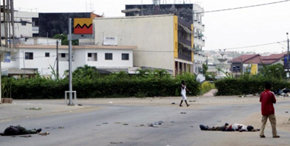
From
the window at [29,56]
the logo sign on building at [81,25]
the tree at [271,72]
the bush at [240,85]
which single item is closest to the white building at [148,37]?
the window at [29,56]

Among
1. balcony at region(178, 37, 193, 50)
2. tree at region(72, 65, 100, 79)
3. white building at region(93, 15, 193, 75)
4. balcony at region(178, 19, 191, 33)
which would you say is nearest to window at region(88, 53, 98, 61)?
white building at region(93, 15, 193, 75)

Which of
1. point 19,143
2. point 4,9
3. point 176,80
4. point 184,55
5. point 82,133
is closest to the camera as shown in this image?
point 19,143

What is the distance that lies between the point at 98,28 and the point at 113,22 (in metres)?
2.69

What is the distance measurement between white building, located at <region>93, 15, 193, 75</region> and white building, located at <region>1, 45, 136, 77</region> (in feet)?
9.71

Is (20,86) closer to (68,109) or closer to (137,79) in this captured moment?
(137,79)

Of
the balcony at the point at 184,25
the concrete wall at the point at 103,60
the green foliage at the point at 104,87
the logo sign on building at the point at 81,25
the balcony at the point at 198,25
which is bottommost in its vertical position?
the green foliage at the point at 104,87

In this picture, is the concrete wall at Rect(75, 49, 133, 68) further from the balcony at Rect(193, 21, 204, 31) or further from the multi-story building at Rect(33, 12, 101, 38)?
the balcony at Rect(193, 21, 204, 31)

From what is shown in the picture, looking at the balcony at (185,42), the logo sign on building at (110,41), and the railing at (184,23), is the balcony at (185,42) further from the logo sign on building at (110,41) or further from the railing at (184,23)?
the logo sign on building at (110,41)

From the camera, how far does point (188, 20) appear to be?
106125 mm

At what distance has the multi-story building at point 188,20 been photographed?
9367cm

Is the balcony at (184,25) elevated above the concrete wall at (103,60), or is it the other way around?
the balcony at (184,25)

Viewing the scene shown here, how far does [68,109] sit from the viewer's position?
3284 cm

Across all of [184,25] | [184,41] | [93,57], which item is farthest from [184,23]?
[93,57]

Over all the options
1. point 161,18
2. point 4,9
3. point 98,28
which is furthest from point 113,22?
point 4,9
